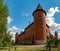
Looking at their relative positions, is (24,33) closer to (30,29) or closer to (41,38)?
(30,29)

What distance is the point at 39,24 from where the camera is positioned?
61.0 m

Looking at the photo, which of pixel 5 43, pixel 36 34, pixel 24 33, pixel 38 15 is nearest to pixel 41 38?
pixel 36 34

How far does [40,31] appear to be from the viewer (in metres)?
61.6

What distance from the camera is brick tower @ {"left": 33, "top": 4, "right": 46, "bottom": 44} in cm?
6084

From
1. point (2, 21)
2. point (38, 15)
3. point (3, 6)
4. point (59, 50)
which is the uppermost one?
point (38, 15)

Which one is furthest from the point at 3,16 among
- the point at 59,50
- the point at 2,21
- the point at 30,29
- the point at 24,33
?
the point at 24,33

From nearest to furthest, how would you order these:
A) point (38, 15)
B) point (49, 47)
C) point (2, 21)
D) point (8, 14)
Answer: point (2, 21), point (8, 14), point (49, 47), point (38, 15)

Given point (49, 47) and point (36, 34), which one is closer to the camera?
point (49, 47)

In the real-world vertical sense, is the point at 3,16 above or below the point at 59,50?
above

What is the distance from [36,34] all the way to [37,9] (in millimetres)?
8834

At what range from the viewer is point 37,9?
205 ft

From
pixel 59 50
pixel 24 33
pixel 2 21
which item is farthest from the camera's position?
pixel 24 33

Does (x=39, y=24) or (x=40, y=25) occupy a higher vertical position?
(x=39, y=24)

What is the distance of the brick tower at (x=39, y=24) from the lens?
200 ft
